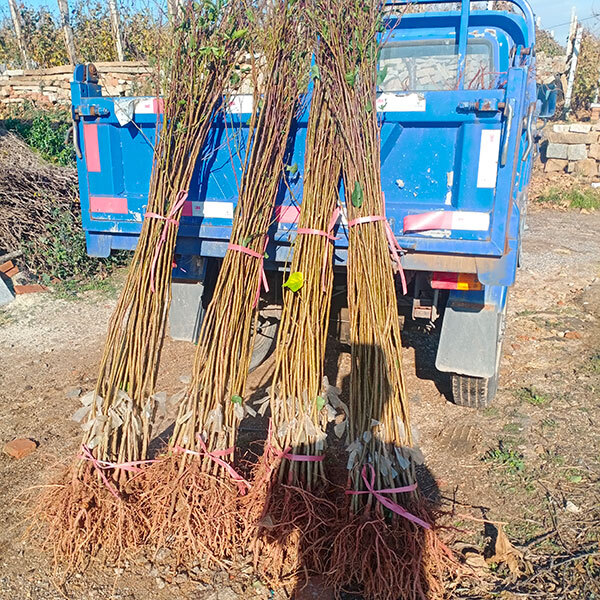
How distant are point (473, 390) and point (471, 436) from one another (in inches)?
13.1

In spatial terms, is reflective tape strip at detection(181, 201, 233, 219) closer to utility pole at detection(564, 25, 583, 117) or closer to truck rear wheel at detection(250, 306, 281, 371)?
truck rear wheel at detection(250, 306, 281, 371)

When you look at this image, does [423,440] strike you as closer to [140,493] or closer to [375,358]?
[375,358]

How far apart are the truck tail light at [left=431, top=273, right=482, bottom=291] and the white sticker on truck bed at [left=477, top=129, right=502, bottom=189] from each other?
502 millimetres

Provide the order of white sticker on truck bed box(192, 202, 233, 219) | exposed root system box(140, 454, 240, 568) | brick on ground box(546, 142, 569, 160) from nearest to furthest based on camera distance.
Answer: exposed root system box(140, 454, 240, 568)
white sticker on truck bed box(192, 202, 233, 219)
brick on ground box(546, 142, 569, 160)

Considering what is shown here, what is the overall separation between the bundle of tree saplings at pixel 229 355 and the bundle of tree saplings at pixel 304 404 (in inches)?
6.5

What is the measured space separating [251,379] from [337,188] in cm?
192

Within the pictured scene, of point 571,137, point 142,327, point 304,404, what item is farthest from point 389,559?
point 571,137

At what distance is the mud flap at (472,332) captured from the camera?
3.43 m

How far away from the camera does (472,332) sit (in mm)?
3465

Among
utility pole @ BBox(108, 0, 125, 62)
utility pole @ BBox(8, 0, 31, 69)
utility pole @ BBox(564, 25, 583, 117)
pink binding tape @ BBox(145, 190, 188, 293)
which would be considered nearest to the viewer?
pink binding tape @ BBox(145, 190, 188, 293)

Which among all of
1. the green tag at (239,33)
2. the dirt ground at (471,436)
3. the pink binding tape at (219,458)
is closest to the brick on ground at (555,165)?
the dirt ground at (471,436)

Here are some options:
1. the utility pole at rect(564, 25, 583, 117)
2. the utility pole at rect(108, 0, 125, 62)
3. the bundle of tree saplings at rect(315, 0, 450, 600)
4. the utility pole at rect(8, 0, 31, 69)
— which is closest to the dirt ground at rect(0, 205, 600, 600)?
the bundle of tree saplings at rect(315, 0, 450, 600)

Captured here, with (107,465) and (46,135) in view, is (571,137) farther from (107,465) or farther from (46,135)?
(107,465)

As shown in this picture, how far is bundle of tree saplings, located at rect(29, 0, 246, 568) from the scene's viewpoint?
8.55ft
